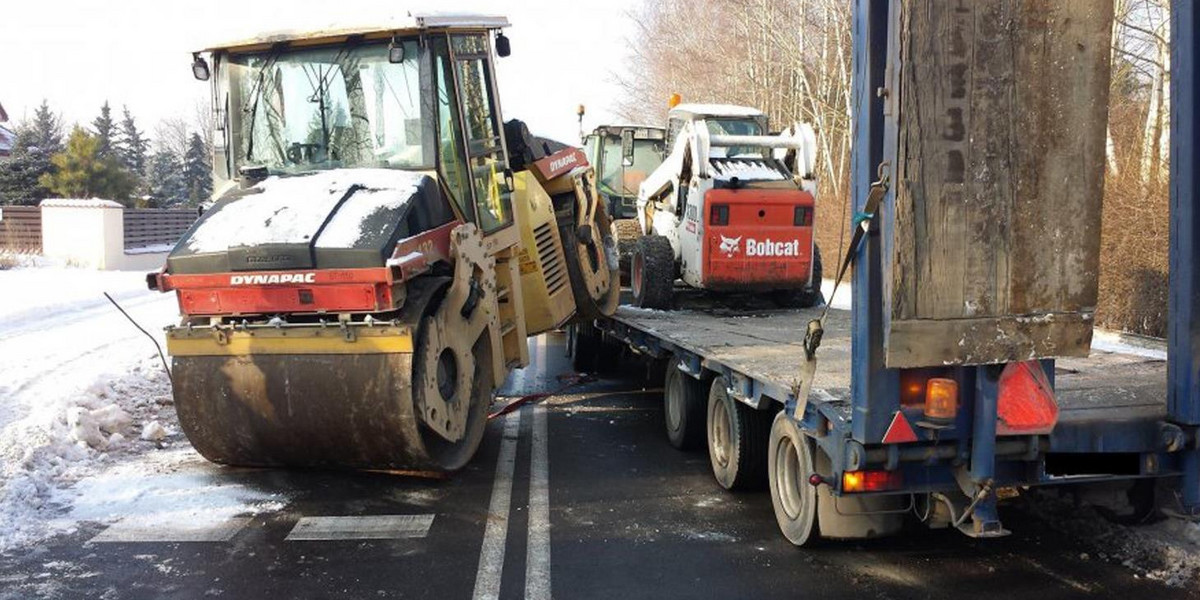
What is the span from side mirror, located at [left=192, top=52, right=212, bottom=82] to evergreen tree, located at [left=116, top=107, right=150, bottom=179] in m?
58.0

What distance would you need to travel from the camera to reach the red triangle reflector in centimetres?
441

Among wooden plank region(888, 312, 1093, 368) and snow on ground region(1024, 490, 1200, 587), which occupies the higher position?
wooden plank region(888, 312, 1093, 368)

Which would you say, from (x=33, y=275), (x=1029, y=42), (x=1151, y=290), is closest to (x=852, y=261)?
(x=1029, y=42)

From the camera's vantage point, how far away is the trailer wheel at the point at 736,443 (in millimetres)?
6477

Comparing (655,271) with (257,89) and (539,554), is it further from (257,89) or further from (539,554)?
(539,554)

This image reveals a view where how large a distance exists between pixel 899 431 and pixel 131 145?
222ft

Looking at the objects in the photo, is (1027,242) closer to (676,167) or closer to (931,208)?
(931,208)

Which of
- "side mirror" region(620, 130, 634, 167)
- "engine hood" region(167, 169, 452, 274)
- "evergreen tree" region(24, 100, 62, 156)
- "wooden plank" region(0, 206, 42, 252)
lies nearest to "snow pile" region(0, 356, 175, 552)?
"engine hood" region(167, 169, 452, 274)

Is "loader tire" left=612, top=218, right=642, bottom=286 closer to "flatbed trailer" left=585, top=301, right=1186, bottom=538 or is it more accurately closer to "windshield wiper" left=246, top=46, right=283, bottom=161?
"windshield wiper" left=246, top=46, right=283, bottom=161

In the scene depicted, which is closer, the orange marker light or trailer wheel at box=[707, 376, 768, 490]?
the orange marker light

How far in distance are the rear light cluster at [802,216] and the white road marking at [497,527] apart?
3.69m

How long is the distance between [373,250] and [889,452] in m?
3.42

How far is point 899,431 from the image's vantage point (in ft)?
14.5

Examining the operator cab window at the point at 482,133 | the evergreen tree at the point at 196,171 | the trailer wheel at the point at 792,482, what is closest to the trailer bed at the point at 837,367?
the trailer wheel at the point at 792,482
